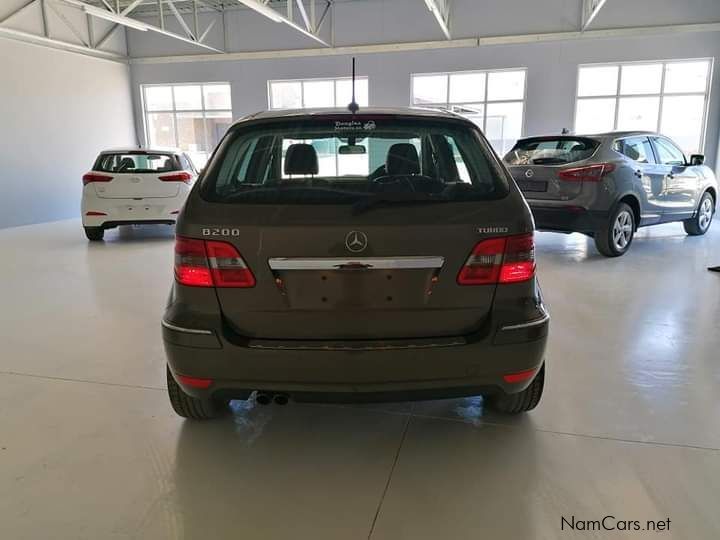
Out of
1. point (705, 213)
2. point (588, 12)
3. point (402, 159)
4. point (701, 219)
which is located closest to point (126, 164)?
point (402, 159)

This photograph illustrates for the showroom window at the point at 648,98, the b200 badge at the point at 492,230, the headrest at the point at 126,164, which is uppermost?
the showroom window at the point at 648,98

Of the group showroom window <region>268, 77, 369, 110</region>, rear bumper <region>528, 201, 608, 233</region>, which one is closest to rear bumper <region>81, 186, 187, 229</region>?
rear bumper <region>528, 201, 608, 233</region>

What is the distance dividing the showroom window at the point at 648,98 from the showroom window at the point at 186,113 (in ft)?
28.6

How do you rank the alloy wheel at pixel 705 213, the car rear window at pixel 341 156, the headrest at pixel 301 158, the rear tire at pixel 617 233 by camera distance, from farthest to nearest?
1. the alloy wheel at pixel 705 213
2. the rear tire at pixel 617 233
3. the headrest at pixel 301 158
4. the car rear window at pixel 341 156

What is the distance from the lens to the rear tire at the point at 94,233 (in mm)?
7818

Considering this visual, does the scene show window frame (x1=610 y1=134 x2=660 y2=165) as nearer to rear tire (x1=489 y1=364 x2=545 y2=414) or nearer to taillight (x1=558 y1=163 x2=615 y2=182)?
taillight (x1=558 y1=163 x2=615 y2=182)

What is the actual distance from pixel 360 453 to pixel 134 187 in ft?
20.6

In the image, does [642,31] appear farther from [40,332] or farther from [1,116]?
[1,116]

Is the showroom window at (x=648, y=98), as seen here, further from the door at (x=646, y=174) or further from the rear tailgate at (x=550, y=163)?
the rear tailgate at (x=550, y=163)

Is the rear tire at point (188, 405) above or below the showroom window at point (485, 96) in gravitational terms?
below

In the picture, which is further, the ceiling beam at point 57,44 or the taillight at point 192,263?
the ceiling beam at point 57,44

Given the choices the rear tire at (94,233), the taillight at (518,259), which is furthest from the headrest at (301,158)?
the rear tire at (94,233)

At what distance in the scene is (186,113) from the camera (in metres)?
14.3

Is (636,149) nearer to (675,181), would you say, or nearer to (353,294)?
(675,181)
